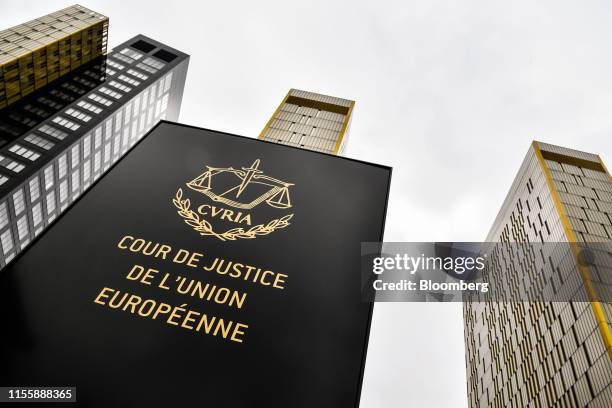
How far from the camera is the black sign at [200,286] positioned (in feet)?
20.0

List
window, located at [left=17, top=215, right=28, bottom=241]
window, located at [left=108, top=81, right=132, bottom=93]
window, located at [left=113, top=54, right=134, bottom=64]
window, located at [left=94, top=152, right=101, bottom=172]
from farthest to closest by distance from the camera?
window, located at [left=113, top=54, right=134, bottom=64], window, located at [left=108, top=81, right=132, bottom=93], window, located at [left=94, top=152, right=101, bottom=172], window, located at [left=17, top=215, right=28, bottom=241]

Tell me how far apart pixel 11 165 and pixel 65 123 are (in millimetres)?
13110

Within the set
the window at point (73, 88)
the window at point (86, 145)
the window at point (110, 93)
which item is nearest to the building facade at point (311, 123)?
the window at point (86, 145)

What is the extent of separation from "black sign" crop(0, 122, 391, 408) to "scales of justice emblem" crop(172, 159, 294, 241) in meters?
0.03

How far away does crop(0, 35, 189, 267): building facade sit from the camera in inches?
2368

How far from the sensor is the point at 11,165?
2345 inches

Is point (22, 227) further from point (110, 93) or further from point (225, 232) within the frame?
point (225, 232)

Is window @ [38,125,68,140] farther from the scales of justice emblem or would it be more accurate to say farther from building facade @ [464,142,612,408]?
building facade @ [464,142,612,408]

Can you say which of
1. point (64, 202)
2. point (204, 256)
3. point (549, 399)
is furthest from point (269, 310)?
point (64, 202)

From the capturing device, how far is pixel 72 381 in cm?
586

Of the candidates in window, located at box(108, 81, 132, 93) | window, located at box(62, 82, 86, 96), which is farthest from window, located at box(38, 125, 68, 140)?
window, located at box(108, 81, 132, 93)

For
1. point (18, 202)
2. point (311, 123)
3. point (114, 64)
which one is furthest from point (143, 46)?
point (18, 202)

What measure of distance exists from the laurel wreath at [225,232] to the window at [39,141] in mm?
67386

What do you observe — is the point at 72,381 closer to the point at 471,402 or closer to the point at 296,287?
the point at 296,287
